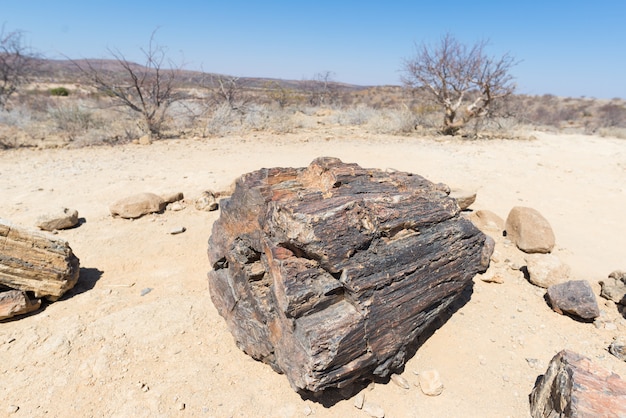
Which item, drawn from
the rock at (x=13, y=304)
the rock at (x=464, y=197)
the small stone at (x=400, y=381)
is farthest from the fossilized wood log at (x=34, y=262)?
the rock at (x=464, y=197)

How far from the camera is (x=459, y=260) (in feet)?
9.28

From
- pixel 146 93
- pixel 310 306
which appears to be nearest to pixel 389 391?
pixel 310 306

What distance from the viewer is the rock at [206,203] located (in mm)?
5719

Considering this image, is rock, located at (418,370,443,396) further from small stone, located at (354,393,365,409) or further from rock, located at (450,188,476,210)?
rock, located at (450,188,476,210)

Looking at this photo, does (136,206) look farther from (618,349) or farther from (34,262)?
(618,349)

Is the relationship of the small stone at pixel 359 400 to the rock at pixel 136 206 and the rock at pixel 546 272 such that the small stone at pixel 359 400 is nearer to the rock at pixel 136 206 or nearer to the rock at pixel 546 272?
the rock at pixel 546 272

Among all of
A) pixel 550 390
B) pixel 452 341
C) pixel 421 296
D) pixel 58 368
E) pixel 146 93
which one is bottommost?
pixel 58 368

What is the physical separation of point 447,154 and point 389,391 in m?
8.84

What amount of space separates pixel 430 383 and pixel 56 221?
5.31 meters

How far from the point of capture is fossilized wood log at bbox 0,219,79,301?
3.30 m

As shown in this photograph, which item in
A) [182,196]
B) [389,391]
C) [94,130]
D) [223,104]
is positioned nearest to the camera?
[389,391]

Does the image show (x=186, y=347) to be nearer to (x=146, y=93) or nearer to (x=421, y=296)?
(x=421, y=296)

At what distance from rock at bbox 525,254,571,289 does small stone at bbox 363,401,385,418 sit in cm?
254

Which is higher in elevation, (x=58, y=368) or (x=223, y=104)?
(x=223, y=104)
